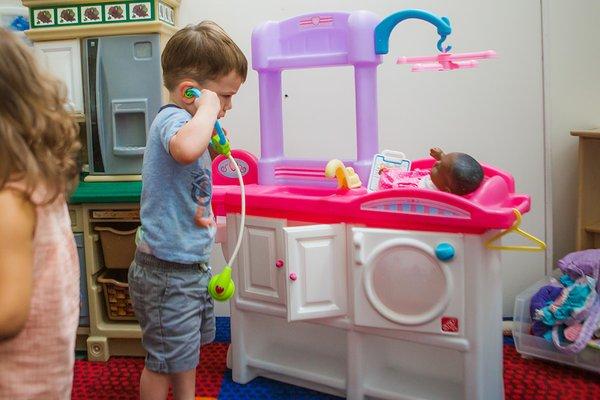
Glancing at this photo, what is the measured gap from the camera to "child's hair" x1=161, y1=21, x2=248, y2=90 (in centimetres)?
137

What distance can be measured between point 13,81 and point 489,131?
1683 millimetres

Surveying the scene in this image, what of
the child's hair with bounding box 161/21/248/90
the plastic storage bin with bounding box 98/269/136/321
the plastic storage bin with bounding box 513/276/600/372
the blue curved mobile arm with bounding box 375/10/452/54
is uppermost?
the blue curved mobile arm with bounding box 375/10/452/54

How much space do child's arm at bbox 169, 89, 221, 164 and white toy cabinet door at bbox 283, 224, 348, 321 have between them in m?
0.40

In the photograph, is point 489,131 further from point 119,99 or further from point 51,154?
point 51,154

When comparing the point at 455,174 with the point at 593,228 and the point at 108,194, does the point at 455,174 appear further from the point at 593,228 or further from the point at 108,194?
the point at 108,194

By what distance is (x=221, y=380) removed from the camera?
1.84 meters

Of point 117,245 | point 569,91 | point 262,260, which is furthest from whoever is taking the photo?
point 569,91

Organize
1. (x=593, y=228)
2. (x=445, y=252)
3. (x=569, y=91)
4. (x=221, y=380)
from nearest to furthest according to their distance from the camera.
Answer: (x=445, y=252) < (x=221, y=380) < (x=593, y=228) < (x=569, y=91)

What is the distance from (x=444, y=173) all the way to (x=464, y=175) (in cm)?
5

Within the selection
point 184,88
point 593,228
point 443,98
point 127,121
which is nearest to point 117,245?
point 127,121

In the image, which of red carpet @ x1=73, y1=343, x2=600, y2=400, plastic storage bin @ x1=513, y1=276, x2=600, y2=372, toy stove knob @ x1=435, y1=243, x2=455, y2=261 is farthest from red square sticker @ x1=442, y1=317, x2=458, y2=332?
plastic storage bin @ x1=513, y1=276, x2=600, y2=372

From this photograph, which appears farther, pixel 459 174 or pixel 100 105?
pixel 100 105

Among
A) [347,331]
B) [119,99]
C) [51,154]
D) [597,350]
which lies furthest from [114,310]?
[597,350]

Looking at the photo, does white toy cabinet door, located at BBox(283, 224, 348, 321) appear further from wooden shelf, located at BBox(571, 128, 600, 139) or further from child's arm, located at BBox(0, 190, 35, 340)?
wooden shelf, located at BBox(571, 128, 600, 139)
